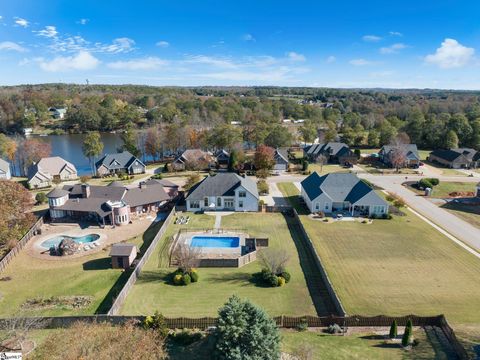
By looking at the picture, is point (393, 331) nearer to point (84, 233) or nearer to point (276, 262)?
point (276, 262)

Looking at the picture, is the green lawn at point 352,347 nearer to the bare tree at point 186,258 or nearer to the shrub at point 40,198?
the bare tree at point 186,258

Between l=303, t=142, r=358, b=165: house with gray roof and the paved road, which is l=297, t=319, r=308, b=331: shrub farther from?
l=303, t=142, r=358, b=165: house with gray roof

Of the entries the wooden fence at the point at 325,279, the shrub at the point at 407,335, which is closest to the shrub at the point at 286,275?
the wooden fence at the point at 325,279

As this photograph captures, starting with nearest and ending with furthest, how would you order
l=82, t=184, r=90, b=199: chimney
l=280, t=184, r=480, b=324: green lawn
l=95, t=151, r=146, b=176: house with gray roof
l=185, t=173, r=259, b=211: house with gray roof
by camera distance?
l=280, t=184, r=480, b=324: green lawn < l=185, t=173, r=259, b=211: house with gray roof < l=82, t=184, r=90, b=199: chimney < l=95, t=151, r=146, b=176: house with gray roof

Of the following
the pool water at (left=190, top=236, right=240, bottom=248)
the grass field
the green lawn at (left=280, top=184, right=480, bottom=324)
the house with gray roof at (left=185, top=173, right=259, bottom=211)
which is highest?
the house with gray roof at (left=185, top=173, right=259, bottom=211)

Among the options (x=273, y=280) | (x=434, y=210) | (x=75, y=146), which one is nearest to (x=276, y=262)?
(x=273, y=280)

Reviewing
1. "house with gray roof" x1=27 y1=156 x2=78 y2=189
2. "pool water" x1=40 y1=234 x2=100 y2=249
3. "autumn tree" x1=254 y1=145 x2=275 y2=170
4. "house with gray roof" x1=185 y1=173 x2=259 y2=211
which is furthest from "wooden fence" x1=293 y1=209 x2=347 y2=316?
"house with gray roof" x1=27 y1=156 x2=78 y2=189
